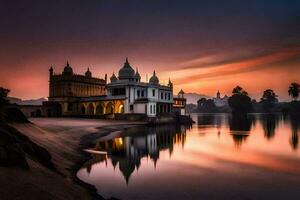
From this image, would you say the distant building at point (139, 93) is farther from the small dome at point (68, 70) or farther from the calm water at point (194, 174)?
the calm water at point (194, 174)

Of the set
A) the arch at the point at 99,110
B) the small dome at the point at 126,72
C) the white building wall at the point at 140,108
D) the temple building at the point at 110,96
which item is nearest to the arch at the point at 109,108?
the temple building at the point at 110,96

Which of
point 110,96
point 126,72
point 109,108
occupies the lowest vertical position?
point 109,108

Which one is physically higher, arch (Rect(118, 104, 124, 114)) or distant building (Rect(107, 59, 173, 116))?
distant building (Rect(107, 59, 173, 116))

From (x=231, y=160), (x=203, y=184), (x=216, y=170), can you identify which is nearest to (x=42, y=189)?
(x=203, y=184)

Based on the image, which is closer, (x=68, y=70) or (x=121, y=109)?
(x=121, y=109)

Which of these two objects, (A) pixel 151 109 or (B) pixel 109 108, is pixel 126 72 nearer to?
(B) pixel 109 108

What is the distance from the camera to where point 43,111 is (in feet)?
→ 277

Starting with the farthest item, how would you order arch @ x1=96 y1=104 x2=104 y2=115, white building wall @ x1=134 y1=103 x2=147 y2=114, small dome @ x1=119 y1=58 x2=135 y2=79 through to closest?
small dome @ x1=119 y1=58 x2=135 y2=79 → arch @ x1=96 y1=104 x2=104 y2=115 → white building wall @ x1=134 y1=103 x2=147 y2=114

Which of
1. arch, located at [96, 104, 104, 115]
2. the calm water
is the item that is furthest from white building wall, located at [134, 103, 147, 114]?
the calm water

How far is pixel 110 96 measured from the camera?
83188mm

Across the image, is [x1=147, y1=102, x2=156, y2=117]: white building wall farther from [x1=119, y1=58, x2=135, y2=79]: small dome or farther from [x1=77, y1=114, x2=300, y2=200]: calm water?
[x1=77, y1=114, x2=300, y2=200]: calm water

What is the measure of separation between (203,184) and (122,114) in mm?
61056

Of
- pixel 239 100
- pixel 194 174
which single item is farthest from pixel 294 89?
pixel 194 174

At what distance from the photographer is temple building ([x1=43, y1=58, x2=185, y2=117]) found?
80.0 meters
